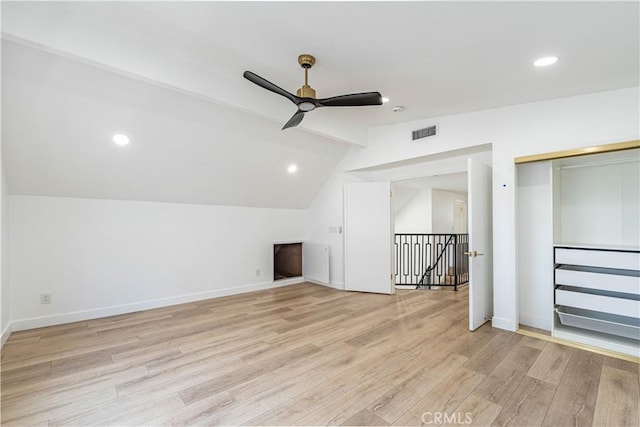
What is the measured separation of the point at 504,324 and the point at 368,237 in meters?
2.40

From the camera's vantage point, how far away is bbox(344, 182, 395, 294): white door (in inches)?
205

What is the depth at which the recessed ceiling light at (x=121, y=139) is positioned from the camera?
3.39 m

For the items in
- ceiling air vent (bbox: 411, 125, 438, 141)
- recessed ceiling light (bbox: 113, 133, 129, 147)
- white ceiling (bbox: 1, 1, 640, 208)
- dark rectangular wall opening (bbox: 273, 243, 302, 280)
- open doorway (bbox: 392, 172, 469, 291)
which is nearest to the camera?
white ceiling (bbox: 1, 1, 640, 208)

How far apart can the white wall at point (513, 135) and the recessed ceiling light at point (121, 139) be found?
3779 mm

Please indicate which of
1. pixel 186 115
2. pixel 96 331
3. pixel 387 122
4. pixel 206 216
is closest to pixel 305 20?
pixel 186 115

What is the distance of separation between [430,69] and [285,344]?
10.3 ft

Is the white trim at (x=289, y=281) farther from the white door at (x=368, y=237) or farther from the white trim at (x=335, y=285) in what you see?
the white door at (x=368, y=237)

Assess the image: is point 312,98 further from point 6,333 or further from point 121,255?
point 6,333

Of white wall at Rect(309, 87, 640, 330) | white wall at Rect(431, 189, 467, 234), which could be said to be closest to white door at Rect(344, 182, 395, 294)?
white wall at Rect(309, 87, 640, 330)

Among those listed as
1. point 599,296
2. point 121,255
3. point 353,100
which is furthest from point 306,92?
point 599,296

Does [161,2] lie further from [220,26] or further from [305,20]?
[305,20]

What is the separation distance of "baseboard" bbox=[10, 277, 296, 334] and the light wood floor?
15cm

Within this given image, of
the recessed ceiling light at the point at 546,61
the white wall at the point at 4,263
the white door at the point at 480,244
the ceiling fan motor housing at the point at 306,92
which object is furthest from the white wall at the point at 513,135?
the white wall at the point at 4,263

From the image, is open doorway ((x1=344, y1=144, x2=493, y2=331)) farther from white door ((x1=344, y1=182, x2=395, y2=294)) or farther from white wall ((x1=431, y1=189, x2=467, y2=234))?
white wall ((x1=431, y1=189, x2=467, y2=234))
